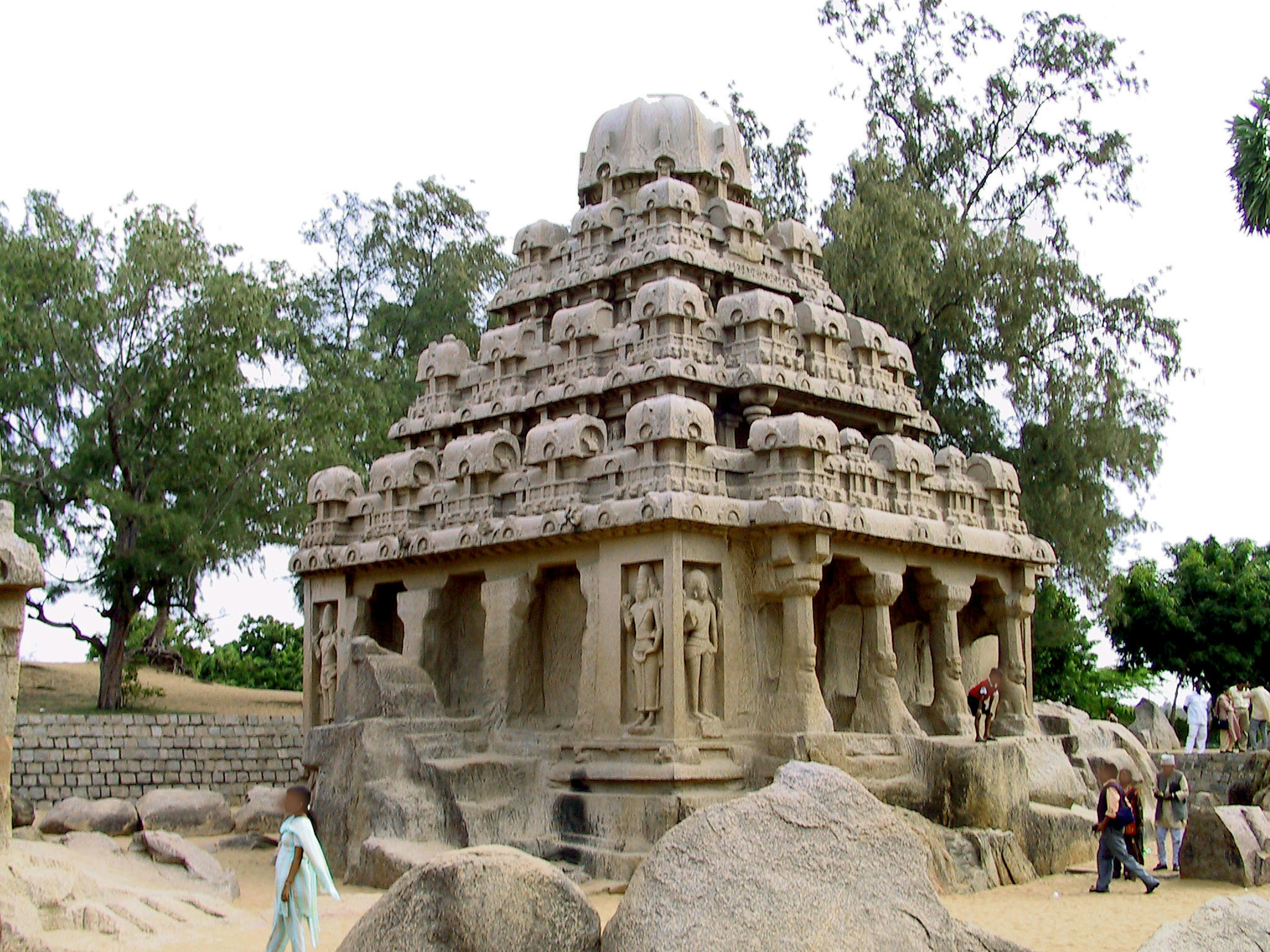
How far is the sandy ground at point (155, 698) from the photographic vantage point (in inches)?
1010

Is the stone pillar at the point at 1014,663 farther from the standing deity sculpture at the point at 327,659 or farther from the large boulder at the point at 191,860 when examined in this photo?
the large boulder at the point at 191,860

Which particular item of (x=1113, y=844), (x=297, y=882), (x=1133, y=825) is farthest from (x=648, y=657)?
(x=297, y=882)

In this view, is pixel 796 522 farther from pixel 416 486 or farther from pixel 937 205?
pixel 937 205

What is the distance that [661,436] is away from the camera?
13648 mm

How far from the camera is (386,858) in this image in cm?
1262

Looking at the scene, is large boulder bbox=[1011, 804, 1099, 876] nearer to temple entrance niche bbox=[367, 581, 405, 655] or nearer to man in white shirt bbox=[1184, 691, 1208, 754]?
temple entrance niche bbox=[367, 581, 405, 655]

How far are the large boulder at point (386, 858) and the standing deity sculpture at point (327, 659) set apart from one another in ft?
13.4

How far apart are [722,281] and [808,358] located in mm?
1710

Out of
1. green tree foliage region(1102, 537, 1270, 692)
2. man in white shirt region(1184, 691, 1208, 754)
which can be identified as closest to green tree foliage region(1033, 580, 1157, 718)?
green tree foliage region(1102, 537, 1270, 692)

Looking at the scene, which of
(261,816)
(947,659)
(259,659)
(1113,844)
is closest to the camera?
(1113,844)

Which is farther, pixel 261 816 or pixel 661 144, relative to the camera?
pixel 661 144

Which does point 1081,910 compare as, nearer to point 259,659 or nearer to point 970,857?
point 970,857

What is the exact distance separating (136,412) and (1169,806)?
1916 cm

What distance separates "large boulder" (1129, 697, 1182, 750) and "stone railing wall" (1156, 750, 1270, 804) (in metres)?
3.43
